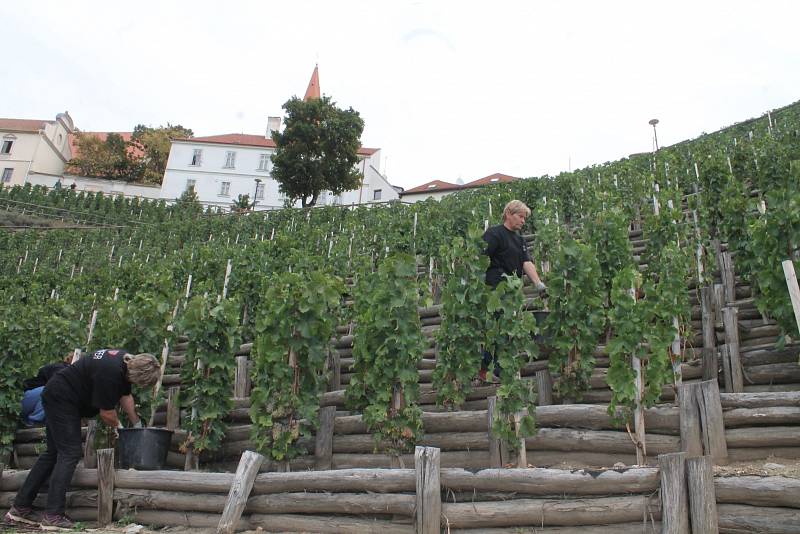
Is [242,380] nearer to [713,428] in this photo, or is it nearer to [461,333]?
[461,333]

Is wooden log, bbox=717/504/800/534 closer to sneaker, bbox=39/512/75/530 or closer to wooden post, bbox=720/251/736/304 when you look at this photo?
wooden post, bbox=720/251/736/304

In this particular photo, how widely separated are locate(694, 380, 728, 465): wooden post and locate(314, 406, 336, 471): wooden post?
336 centimetres

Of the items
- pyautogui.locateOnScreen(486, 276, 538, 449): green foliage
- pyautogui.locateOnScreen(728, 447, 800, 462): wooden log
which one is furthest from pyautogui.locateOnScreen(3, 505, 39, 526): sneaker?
pyautogui.locateOnScreen(728, 447, 800, 462): wooden log

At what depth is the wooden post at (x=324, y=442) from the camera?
6215 millimetres

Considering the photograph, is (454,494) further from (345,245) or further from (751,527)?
(345,245)

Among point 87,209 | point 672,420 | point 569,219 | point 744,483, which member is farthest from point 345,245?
point 87,209

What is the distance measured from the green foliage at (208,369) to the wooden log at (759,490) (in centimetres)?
467

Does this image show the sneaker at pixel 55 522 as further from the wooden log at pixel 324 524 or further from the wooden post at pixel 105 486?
the wooden log at pixel 324 524

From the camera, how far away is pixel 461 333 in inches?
250

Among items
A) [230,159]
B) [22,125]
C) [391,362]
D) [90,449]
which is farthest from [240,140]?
[391,362]

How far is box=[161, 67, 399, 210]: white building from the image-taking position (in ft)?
180

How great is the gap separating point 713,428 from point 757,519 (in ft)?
3.85

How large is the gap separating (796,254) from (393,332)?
14.1 ft

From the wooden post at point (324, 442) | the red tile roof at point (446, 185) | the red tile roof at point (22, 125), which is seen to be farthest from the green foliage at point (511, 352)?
the red tile roof at point (22, 125)
